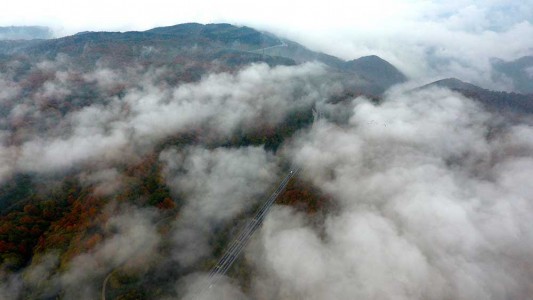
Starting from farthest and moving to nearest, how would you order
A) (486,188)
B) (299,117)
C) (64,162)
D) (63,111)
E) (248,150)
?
1. (299,117)
2. (63,111)
3. (248,150)
4. (486,188)
5. (64,162)

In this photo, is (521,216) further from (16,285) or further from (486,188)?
(16,285)

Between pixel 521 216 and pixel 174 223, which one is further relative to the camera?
pixel 521 216

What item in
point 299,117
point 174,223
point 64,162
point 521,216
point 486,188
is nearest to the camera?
point 174,223

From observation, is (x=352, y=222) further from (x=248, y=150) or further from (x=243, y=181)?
(x=248, y=150)

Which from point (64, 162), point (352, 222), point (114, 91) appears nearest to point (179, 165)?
point (64, 162)

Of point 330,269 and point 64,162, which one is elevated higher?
point 64,162

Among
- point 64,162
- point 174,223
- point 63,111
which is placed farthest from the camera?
point 63,111

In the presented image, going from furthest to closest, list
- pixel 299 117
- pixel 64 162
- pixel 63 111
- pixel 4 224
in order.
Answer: pixel 299 117 < pixel 63 111 < pixel 64 162 < pixel 4 224

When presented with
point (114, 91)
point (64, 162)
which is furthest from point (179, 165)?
point (114, 91)

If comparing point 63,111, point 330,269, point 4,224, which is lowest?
point 330,269
